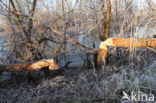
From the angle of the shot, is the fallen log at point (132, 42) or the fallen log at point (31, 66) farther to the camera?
the fallen log at point (31, 66)

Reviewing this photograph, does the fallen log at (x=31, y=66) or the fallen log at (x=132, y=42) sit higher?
the fallen log at (x=132, y=42)

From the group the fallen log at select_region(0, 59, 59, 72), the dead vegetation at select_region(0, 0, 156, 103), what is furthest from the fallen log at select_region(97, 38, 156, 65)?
the fallen log at select_region(0, 59, 59, 72)

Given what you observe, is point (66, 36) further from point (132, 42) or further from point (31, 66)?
point (132, 42)

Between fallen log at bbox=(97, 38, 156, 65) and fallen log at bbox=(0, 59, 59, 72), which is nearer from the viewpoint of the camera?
fallen log at bbox=(97, 38, 156, 65)

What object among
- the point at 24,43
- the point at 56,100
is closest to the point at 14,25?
the point at 24,43

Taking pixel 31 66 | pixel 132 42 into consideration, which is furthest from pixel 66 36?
pixel 132 42

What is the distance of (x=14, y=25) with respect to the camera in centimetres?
352

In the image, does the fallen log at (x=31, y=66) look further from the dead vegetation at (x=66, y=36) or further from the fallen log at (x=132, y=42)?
the fallen log at (x=132, y=42)

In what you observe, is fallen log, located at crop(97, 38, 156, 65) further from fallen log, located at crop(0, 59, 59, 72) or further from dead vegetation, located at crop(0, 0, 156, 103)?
fallen log, located at crop(0, 59, 59, 72)

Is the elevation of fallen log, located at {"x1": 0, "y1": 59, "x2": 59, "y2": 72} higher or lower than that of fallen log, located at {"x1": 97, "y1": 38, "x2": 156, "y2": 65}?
lower

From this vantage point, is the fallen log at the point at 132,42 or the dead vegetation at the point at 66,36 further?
the dead vegetation at the point at 66,36

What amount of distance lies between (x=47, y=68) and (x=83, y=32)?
143 centimetres

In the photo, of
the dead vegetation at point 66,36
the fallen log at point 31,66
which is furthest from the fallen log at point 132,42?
the fallen log at point 31,66

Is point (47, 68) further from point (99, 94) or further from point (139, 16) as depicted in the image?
point (139, 16)
